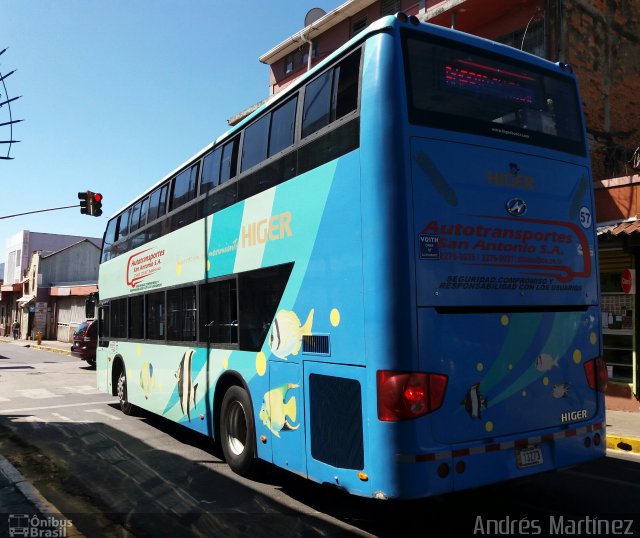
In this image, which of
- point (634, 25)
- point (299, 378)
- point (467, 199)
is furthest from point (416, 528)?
point (634, 25)

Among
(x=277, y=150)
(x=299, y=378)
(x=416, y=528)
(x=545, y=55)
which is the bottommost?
(x=416, y=528)

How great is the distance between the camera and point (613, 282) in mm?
10945

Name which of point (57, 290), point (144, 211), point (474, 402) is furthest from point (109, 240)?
point (57, 290)

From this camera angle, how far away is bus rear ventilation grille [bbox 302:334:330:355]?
4594mm

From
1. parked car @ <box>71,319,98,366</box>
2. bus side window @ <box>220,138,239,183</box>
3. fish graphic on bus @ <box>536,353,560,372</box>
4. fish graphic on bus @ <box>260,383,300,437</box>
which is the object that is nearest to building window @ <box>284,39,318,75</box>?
parked car @ <box>71,319,98,366</box>

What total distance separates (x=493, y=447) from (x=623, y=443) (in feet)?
16.3

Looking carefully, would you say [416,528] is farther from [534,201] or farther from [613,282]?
[613,282]

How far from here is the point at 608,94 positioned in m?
14.7

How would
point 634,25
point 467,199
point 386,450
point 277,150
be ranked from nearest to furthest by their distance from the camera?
point 386,450
point 467,199
point 277,150
point 634,25

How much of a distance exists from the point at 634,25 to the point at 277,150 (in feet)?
52.7

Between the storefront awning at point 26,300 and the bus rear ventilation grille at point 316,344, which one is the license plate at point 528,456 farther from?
the storefront awning at point 26,300

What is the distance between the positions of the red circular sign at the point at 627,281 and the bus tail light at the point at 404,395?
27.0ft

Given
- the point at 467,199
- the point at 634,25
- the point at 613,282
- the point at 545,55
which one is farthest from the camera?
the point at 634,25

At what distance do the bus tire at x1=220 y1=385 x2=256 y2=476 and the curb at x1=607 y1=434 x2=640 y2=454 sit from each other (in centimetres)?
556
